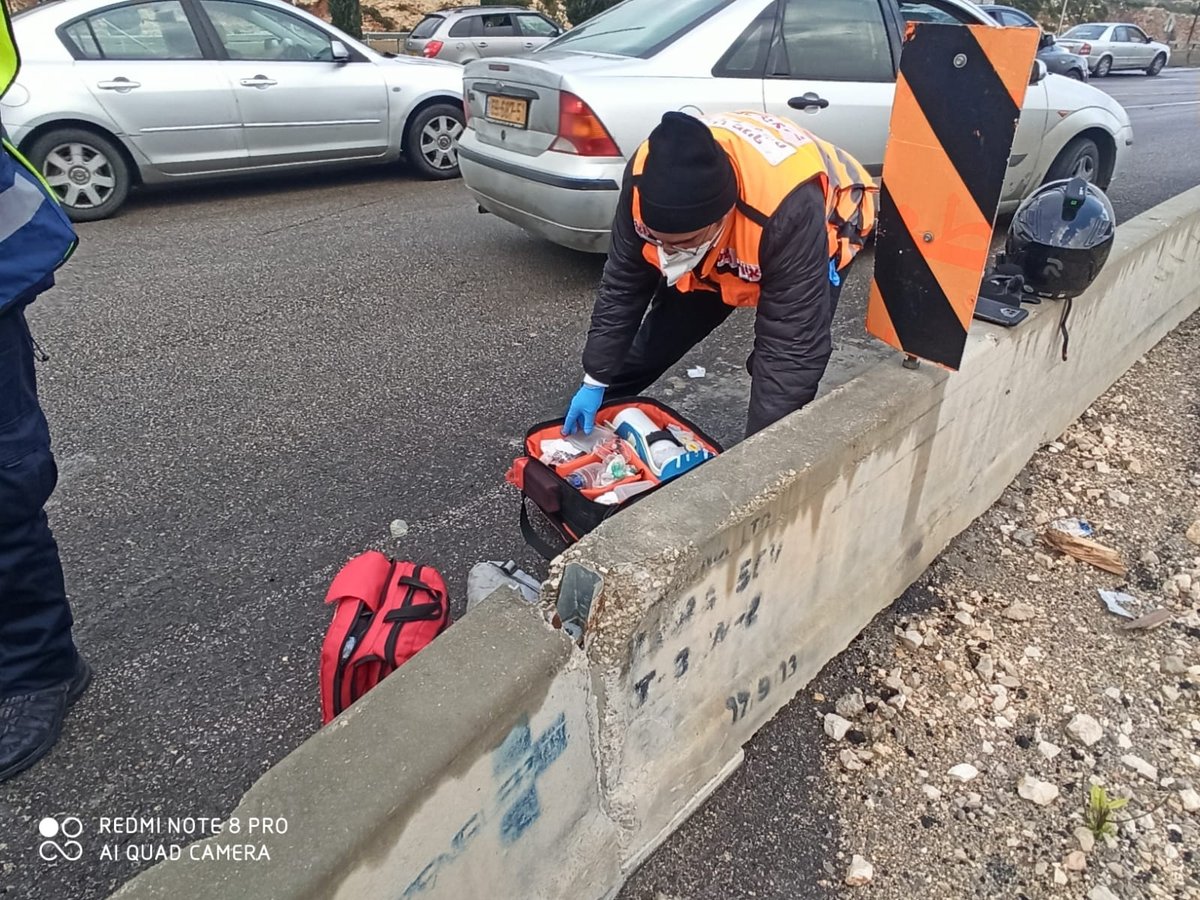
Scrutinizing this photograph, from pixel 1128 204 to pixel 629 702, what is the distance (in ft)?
26.7

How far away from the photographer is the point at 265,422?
3.60 metres

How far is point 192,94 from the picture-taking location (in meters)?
6.22

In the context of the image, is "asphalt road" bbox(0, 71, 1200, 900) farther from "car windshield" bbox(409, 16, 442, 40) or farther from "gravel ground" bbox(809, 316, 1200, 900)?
"car windshield" bbox(409, 16, 442, 40)

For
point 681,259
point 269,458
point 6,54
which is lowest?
point 269,458

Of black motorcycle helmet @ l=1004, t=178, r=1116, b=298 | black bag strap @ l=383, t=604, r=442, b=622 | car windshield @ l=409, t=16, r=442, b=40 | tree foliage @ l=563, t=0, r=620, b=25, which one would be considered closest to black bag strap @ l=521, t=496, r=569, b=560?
black bag strap @ l=383, t=604, r=442, b=622

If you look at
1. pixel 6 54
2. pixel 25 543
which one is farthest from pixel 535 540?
pixel 6 54

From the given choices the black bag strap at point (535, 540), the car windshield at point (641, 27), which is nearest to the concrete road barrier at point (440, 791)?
the black bag strap at point (535, 540)

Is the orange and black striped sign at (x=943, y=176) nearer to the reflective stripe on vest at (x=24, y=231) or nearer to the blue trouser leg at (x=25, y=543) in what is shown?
the reflective stripe on vest at (x=24, y=231)

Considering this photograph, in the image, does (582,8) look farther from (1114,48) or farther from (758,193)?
(758,193)

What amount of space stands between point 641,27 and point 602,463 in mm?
3564

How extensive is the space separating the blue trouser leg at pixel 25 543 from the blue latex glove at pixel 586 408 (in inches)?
55.4

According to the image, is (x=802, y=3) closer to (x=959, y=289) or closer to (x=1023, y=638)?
(x=959, y=289)

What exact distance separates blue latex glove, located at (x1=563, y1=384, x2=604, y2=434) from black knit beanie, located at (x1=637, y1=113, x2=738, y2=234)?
67 cm

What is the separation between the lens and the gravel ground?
203cm
